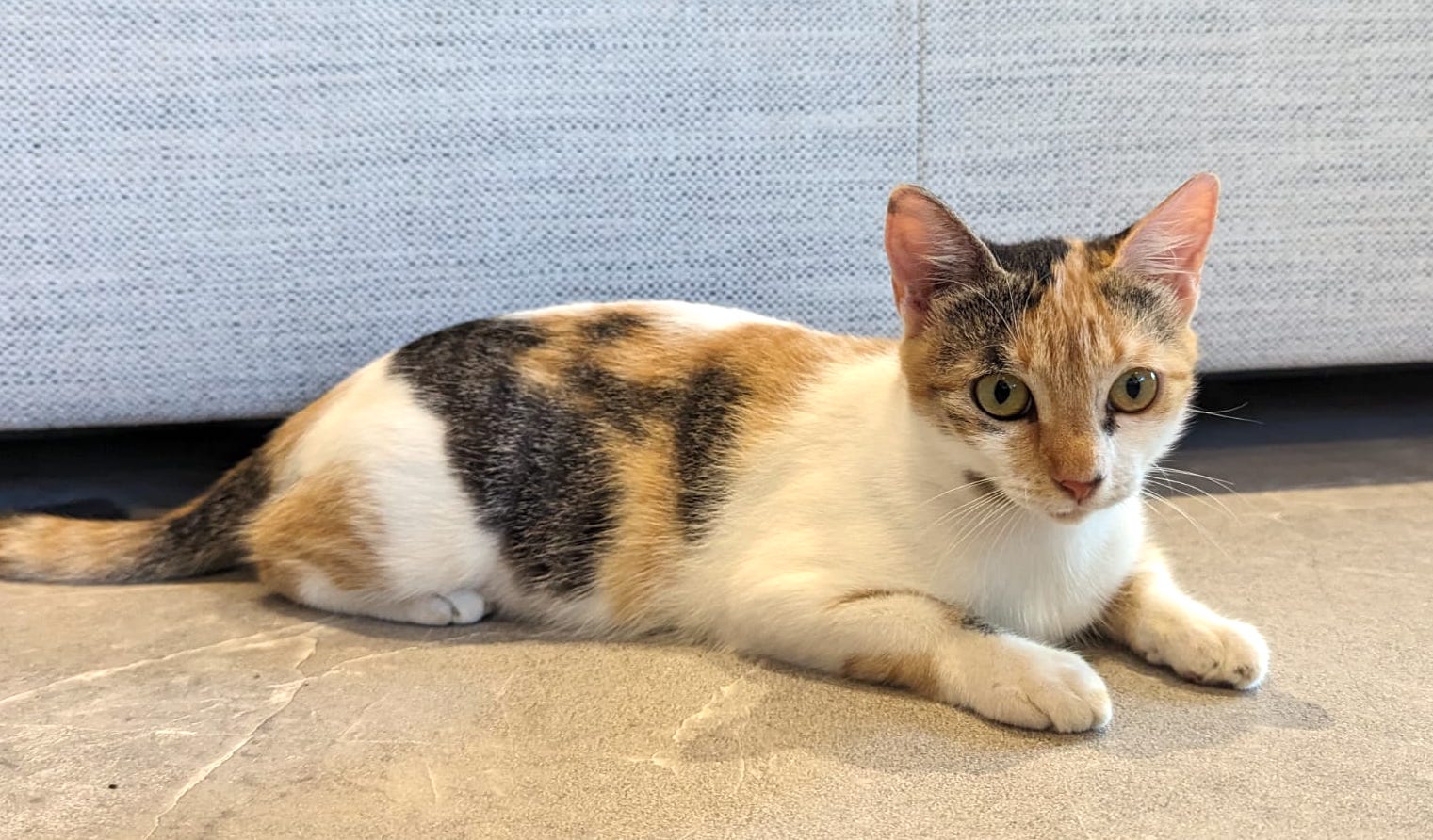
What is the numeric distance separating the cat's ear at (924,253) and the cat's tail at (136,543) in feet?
3.52

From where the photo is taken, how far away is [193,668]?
57.7 inches

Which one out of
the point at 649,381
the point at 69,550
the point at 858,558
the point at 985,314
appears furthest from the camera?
the point at 69,550

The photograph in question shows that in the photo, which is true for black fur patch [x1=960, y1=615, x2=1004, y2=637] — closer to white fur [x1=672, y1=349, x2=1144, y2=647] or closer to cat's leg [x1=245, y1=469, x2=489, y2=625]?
white fur [x1=672, y1=349, x2=1144, y2=647]

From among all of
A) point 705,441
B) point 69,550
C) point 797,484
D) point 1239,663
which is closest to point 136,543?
point 69,550

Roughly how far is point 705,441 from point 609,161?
690 mm

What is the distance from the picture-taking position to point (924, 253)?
134 centimetres

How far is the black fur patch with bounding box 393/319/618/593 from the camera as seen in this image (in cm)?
160

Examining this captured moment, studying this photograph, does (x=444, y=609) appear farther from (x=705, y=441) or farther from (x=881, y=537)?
(x=881, y=537)

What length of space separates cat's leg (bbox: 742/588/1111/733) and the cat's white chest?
5 cm

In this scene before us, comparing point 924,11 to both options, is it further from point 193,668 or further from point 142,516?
point 142,516

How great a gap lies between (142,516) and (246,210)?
66cm

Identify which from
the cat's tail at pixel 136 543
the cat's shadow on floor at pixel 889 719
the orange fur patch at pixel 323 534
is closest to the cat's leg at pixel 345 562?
the orange fur patch at pixel 323 534

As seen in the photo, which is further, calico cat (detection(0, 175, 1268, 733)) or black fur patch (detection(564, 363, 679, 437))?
black fur patch (detection(564, 363, 679, 437))

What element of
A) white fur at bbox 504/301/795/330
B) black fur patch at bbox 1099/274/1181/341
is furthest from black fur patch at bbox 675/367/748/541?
black fur patch at bbox 1099/274/1181/341
